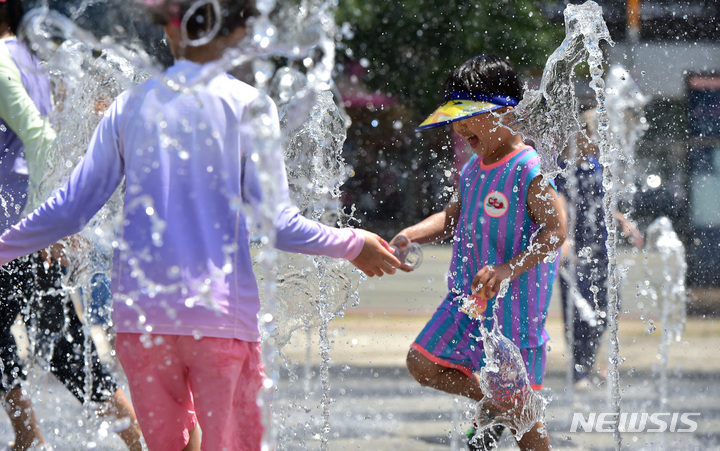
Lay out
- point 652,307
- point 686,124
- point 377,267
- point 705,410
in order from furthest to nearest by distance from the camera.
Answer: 1. point 686,124
2. point 652,307
3. point 705,410
4. point 377,267

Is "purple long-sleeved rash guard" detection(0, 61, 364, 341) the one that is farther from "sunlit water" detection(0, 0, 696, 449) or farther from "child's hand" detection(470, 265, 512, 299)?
"child's hand" detection(470, 265, 512, 299)

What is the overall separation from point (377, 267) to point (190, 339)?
523 mm

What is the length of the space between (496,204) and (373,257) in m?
0.79

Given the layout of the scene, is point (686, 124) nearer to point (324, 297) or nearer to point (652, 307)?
point (652, 307)

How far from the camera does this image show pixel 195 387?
6.41 feet

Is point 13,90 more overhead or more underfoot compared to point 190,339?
more overhead

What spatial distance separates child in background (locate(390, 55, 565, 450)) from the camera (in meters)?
2.82

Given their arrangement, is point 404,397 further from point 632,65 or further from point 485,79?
point 632,65

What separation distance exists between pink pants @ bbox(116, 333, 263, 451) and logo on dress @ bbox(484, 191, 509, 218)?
3.65ft

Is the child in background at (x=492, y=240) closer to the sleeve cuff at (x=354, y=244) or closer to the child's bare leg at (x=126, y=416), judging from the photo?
the sleeve cuff at (x=354, y=244)

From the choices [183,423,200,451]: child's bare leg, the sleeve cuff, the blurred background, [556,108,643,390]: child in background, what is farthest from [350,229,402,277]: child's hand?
the blurred background

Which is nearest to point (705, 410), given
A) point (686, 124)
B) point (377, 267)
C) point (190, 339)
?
point (377, 267)

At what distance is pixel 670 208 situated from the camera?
1256cm

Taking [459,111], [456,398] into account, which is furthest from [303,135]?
[456,398]
